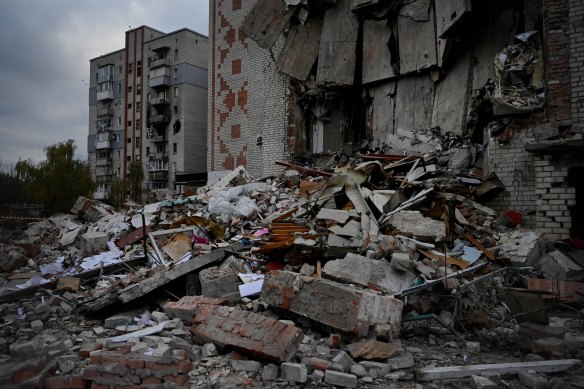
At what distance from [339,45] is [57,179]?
2172 cm

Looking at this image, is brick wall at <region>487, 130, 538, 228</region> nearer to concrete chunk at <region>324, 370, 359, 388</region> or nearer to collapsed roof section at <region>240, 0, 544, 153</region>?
collapsed roof section at <region>240, 0, 544, 153</region>

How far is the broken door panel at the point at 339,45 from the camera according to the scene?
42.0 feet

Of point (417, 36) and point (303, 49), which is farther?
point (303, 49)

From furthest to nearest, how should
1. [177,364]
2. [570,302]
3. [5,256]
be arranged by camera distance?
[5,256] < [570,302] < [177,364]

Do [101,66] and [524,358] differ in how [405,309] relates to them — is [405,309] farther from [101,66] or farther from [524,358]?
[101,66]

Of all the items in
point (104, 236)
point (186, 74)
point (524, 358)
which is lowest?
point (524, 358)

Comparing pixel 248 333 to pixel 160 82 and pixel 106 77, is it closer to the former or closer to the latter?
pixel 160 82

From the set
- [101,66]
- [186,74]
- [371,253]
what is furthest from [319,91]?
[101,66]

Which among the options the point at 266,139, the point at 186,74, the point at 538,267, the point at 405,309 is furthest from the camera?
the point at 186,74

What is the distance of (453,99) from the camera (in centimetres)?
1079

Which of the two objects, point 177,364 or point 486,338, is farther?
point 486,338

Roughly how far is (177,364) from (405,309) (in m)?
2.75

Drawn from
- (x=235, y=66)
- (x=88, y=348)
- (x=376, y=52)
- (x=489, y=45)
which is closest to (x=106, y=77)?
(x=235, y=66)

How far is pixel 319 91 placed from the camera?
13.7 meters
